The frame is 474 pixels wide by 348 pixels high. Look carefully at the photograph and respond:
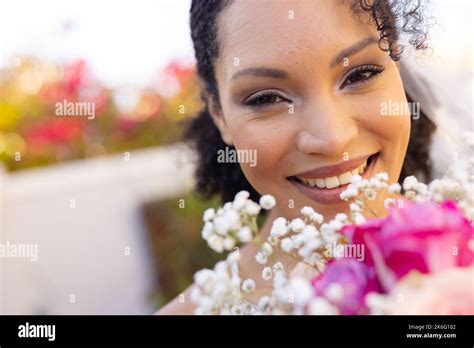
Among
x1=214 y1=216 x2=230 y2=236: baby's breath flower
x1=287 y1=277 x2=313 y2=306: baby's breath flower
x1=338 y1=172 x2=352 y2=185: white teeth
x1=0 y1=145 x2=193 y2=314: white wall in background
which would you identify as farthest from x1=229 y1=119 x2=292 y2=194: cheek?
x1=0 y1=145 x2=193 y2=314: white wall in background

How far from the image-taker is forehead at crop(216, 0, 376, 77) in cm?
98

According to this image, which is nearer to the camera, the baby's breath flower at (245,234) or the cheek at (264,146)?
the baby's breath flower at (245,234)

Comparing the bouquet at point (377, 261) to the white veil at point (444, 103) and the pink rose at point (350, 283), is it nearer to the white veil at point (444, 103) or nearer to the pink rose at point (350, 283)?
the pink rose at point (350, 283)

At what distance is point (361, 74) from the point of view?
1.06 m

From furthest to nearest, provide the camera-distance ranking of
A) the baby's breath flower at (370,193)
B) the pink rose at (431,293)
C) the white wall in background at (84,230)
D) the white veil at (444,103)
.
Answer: the white wall in background at (84,230), the white veil at (444,103), the baby's breath flower at (370,193), the pink rose at (431,293)

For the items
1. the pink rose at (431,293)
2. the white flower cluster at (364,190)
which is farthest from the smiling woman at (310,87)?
the pink rose at (431,293)

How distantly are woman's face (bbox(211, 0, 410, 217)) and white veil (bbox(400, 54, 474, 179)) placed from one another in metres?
0.22

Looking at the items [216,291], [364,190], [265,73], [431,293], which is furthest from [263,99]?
[431,293]

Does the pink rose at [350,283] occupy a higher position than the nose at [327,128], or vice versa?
the nose at [327,128]

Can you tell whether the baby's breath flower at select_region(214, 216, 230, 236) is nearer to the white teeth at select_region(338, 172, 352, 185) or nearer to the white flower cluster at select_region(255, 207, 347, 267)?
the white flower cluster at select_region(255, 207, 347, 267)

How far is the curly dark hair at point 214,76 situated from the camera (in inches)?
41.3

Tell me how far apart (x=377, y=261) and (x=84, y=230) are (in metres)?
2.38
